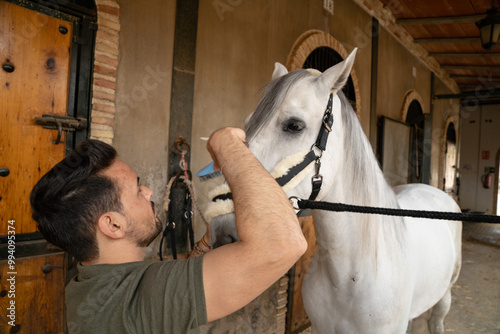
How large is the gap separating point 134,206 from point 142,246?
135 millimetres

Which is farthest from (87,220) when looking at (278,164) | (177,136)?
(177,136)

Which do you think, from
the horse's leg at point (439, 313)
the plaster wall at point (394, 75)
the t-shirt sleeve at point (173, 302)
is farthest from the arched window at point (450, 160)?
the t-shirt sleeve at point (173, 302)

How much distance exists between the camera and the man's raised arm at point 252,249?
0.68 meters

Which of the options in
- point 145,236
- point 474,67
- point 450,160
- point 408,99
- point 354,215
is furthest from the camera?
point 450,160

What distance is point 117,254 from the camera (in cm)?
90

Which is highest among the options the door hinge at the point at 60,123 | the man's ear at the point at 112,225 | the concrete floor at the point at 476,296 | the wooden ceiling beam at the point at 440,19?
the wooden ceiling beam at the point at 440,19

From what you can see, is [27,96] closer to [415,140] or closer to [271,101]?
[271,101]

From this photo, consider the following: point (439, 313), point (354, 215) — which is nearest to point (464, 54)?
Answer: point (439, 313)

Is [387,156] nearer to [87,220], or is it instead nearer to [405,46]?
[405,46]

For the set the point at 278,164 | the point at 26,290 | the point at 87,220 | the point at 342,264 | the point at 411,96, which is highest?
the point at 411,96

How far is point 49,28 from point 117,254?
72.1 inches

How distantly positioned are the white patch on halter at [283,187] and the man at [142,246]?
26cm

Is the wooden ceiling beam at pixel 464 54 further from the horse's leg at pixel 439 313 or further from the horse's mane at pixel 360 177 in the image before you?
the horse's mane at pixel 360 177

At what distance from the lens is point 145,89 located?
2.52m
